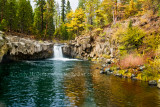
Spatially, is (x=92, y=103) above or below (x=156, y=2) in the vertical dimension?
below

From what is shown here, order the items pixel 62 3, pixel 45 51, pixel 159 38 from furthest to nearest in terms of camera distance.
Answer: pixel 62 3
pixel 45 51
pixel 159 38

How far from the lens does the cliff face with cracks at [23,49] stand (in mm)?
27016

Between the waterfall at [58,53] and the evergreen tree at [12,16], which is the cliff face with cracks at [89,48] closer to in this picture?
the waterfall at [58,53]

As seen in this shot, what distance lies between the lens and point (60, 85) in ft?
42.5

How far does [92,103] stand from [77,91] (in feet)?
8.53

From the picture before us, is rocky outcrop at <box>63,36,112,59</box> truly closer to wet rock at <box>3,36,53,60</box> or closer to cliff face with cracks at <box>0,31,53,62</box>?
wet rock at <box>3,36,53,60</box>

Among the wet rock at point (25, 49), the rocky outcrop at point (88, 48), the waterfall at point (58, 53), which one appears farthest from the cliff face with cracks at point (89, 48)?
the wet rock at point (25, 49)

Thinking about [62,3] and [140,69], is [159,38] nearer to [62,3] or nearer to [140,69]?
[140,69]

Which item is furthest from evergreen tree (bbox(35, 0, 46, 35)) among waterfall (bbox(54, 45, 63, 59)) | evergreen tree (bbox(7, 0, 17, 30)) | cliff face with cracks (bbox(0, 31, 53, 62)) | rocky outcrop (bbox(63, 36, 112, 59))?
rocky outcrop (bbox(63, 36, 112, 59))

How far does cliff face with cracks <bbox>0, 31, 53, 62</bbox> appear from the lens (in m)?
27.0

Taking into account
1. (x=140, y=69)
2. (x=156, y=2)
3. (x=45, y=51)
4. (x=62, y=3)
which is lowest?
(x=140, y=69)

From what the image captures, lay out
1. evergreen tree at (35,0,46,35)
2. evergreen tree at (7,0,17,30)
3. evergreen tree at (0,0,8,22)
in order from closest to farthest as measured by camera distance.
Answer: evergreen tree at (0,0,8,22) < evergreen tree at (7,0,17,30) < evergreen tree at (35,0,46,35)

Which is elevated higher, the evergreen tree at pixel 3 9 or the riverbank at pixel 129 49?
the evergreen tree at pixel 3 9

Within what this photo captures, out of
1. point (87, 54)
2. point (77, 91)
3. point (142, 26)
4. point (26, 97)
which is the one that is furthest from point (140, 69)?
point (87, 54)
